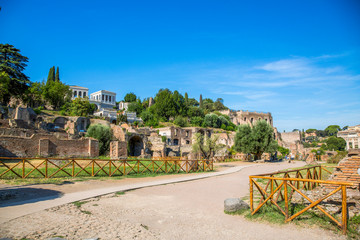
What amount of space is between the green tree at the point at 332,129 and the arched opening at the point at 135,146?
117177 millimetres

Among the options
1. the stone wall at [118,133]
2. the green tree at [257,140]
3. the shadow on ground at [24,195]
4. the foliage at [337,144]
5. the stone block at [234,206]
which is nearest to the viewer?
the stone block at [234,206]

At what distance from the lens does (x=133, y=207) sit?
7461 mm

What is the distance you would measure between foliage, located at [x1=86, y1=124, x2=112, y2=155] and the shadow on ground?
2052cm

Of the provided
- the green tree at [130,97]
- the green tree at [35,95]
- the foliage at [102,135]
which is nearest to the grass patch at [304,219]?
the foliage at [102,135]

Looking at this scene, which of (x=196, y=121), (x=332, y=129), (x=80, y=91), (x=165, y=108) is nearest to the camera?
(x=165, y=108)

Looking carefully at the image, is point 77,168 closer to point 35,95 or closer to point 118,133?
point 118,133

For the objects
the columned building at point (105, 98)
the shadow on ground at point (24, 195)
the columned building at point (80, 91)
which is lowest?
the shadow on ground at point (24, 195)

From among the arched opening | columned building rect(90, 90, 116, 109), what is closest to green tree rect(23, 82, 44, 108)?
columned building rect(90, 90, 116, 109)

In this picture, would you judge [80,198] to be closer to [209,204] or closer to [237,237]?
[209,204]

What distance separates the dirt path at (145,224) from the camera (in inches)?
199

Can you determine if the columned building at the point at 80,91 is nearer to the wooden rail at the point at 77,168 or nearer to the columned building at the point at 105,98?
the columned building at the point at 105,98

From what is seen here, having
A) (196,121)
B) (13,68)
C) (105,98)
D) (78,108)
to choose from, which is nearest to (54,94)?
(78,108)

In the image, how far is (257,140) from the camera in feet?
114

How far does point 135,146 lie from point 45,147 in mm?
13495
